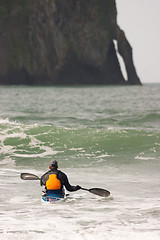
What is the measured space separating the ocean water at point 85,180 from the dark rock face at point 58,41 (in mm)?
89086

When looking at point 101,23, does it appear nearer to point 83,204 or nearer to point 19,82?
point 19,82

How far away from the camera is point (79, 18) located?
122250mm

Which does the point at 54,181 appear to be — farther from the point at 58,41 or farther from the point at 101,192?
the point at 58,41

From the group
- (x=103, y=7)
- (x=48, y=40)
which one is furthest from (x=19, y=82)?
(x=103, y=7)

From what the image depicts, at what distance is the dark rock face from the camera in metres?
111

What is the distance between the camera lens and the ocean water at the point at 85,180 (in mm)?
7051

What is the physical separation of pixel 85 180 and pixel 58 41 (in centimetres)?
10377

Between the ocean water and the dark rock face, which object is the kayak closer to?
the ocean water

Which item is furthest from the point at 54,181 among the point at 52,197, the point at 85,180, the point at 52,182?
the point at 85,180

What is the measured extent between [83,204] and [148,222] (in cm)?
177

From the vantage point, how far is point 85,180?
1117cm

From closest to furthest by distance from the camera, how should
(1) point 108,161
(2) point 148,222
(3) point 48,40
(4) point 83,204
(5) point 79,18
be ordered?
(2) point 148,222 → (4) point 83,204 → (1) point 108,161 → (3) point 48,40 → (5) point 79,18

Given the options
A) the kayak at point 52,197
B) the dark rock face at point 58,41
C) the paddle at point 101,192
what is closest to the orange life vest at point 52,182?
the kayak at point 52,197

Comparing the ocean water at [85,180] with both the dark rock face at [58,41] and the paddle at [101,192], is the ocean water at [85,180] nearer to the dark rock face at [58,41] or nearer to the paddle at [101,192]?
the paddle at [101,192]
